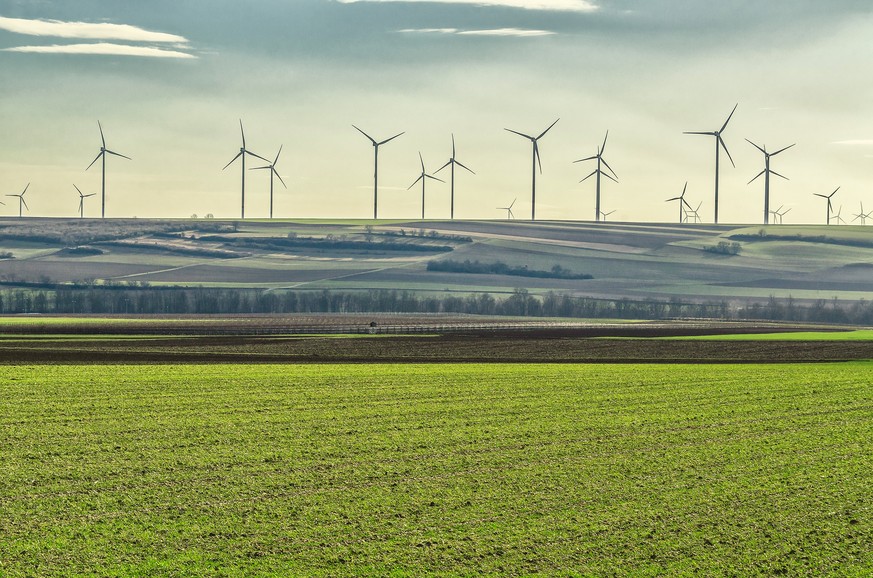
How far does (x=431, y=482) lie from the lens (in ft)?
82.5

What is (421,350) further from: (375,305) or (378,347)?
(375,305)

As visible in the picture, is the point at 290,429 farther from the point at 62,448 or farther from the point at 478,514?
the point at 478,514

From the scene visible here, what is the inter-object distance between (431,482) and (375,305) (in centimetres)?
15901

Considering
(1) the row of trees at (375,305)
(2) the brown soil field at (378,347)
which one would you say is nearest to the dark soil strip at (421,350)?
(2) the brown soil field at (378,347)

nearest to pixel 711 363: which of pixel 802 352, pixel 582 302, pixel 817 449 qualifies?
pixel 802 352

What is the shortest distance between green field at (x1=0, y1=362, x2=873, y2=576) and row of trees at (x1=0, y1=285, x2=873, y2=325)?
437 ft

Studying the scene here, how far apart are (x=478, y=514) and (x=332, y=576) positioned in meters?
4.64

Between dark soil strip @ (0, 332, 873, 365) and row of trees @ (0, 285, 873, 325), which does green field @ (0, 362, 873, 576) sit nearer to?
dark soil strip @ (0, 332, 873, 365)

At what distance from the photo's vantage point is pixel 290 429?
33031mm

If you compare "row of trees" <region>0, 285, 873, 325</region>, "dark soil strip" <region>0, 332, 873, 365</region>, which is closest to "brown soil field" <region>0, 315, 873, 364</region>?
"dark soil strip" <region>0, 332, 873, 365</region>

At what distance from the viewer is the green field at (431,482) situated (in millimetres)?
19500

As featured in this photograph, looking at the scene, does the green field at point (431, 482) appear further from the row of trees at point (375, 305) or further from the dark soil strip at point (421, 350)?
the row of trees at point (375, 305)

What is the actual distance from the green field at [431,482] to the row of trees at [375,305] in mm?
133116

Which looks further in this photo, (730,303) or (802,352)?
(730,303)
